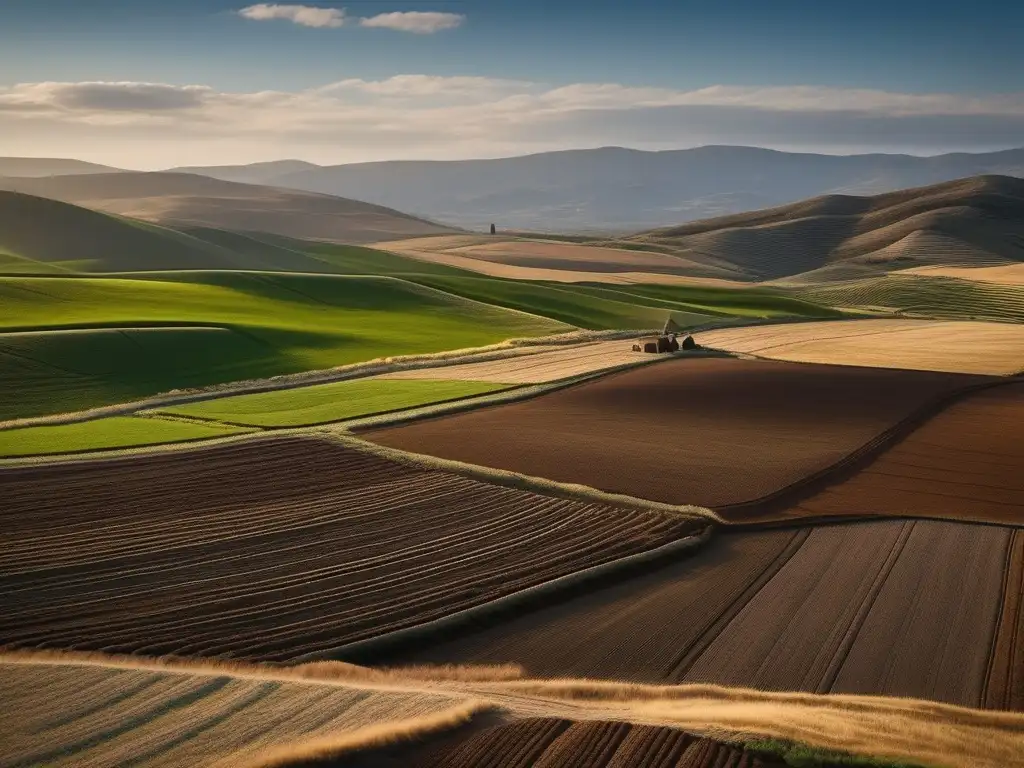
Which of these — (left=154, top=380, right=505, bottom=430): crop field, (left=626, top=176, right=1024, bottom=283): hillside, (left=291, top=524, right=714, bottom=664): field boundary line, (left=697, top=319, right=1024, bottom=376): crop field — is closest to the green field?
(left=154, top=380, right=505, bottom=430): crop field

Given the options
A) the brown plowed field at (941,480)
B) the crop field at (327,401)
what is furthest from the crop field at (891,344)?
the crop field at (327,401)

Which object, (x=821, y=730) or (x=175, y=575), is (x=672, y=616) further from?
(x=175, y=575)

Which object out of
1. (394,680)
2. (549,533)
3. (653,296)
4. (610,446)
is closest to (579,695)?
(394,680)

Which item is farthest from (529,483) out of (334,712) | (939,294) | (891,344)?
(939,294)

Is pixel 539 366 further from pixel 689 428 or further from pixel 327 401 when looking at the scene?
pixel 689 428

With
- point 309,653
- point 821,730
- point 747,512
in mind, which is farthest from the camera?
point 747,512

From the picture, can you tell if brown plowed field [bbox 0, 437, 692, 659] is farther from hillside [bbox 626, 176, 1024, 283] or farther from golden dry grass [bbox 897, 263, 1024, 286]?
hillside [bbox 626, 176, 1024, 283]

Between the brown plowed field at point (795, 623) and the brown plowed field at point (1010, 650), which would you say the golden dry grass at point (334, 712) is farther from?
the brown plowed field at point (1010, 650)

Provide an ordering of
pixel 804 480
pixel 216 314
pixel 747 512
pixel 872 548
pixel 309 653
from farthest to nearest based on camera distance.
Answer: pixel 216 314, pixel 804 480, pixel 747 512, pixel 872 548, pixel 309 653
